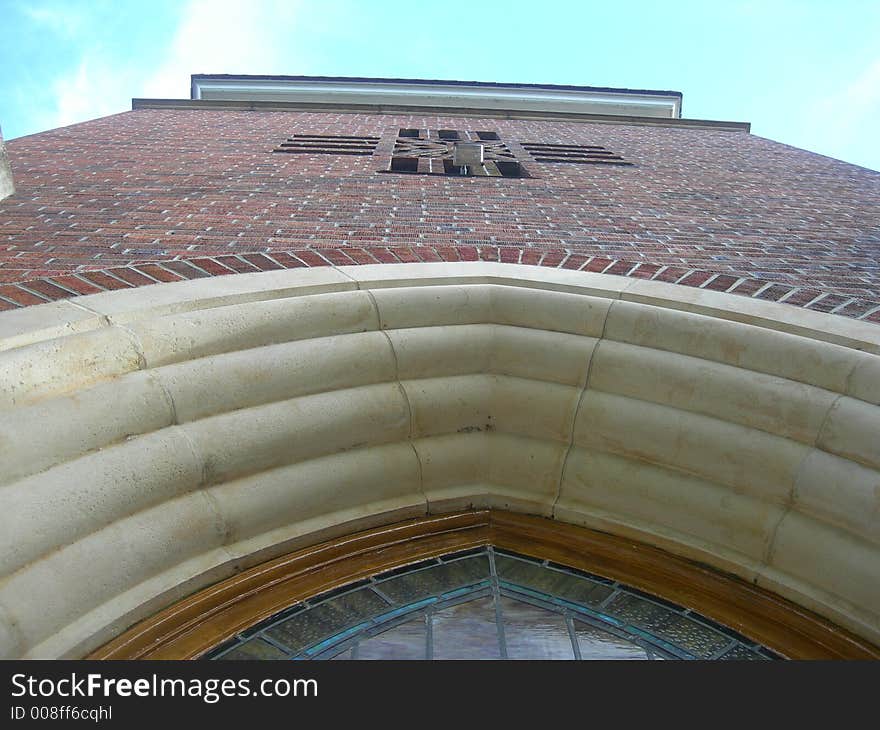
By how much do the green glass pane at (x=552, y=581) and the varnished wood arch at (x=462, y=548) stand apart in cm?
6

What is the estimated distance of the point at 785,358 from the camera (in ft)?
9.37

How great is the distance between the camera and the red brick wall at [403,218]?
366cm

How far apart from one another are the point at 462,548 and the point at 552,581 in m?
0.36

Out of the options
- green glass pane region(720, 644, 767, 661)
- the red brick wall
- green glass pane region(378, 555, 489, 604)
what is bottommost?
green glass pane region(720, 644, 767, 661)

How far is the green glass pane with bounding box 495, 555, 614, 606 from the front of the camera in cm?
268

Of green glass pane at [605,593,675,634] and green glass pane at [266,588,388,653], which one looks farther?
green glass pane at [605,593,675,634]

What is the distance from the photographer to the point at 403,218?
4605 mm

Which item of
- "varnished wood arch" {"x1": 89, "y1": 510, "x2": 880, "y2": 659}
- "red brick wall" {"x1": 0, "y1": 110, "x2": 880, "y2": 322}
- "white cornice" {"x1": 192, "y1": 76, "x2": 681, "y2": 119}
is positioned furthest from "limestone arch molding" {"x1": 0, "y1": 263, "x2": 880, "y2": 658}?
"white cornice" {"x1": 192, "y1": 76, "x2": 681, "y2": 119}

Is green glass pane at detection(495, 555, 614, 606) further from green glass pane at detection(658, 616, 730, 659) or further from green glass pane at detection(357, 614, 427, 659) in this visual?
green glass pane at detection(357, 614, 427, 659)

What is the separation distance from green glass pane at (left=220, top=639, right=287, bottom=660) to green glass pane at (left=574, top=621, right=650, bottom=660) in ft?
3.08

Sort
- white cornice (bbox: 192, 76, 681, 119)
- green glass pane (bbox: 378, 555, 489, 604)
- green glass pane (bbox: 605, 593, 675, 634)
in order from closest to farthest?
1. green glass pane (bbox: 605, 593, 675, 634)
2. green glass pane (bbox: 378, 555, 489, 604)
3. white cornice (bbox: 192, 76, 681, 119)

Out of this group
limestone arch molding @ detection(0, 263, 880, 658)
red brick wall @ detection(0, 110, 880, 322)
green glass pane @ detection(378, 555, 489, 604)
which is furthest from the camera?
red brick wall @ detection(0, 110, 880, 322)

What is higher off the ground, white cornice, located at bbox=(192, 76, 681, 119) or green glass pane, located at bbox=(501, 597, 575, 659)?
white cornice, located at bbox=(192, 76, 681, 119)

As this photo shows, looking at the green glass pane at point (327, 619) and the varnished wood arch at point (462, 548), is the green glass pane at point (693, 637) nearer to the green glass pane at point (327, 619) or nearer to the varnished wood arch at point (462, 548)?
the varnished wood arch at point (462, 548)
